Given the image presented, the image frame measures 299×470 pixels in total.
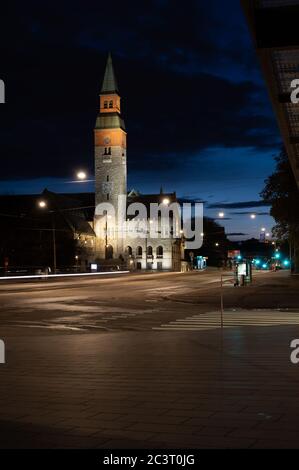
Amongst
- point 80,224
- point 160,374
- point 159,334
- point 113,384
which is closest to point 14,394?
point 113,384

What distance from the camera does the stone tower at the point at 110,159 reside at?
139 m

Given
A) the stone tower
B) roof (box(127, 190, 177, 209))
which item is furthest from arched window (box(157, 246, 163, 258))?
roof (box(127, 190, 177, 209))

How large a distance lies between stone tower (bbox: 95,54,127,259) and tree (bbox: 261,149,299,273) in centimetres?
8132

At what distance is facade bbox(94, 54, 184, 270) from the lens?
13862 cm

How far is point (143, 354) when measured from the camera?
507 inches

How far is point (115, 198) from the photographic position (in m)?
139

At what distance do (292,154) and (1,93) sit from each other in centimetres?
963

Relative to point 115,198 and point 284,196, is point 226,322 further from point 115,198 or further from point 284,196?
point 115,198

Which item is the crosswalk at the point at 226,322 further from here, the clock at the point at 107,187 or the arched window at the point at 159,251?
the arched window at the point at 159,251

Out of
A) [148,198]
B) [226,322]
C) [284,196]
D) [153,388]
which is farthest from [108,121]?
[153,388]

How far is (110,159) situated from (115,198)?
8141 millimetres

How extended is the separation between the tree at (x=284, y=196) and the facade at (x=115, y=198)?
78901 mm

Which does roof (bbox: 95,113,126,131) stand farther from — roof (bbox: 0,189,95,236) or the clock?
roof (bbox: 0,189,95,236)
